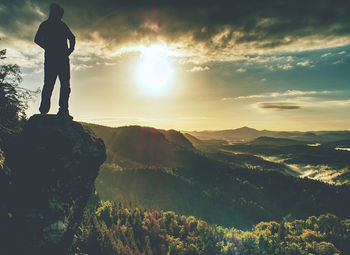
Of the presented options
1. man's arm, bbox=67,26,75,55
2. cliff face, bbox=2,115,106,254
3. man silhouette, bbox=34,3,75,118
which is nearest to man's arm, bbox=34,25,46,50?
man silhouette, bbox=34,3,75,118

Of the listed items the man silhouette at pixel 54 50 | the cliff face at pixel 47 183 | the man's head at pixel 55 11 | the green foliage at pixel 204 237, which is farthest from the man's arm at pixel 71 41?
the green foliage at pixel 204 237

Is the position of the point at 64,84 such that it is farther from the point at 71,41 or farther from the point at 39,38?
the point at 39,38

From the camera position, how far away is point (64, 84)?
38.2 feet

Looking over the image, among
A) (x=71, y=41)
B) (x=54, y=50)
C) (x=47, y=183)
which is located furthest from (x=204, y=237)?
(x=54, y=50)

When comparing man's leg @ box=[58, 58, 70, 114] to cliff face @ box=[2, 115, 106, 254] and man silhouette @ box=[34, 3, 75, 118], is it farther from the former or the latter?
cliff face @ box=[2, 115, 106, 254]

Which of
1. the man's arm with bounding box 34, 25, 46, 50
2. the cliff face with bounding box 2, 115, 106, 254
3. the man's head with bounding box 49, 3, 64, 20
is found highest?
the man's head with bounding box 49, 3, 64, 20

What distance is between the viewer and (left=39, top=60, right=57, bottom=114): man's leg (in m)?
11.0

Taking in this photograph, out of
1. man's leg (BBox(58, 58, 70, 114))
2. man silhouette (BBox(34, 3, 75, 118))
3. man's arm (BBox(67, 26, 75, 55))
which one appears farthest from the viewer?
man's leg (BBox(58, 58, 70, 114))

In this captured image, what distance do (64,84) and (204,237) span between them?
417 feet

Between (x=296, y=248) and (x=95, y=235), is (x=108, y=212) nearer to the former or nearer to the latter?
(x=95, y=235)

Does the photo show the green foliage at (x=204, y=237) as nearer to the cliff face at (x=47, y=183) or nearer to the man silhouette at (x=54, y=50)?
the cliff face at (x=47, y=183)

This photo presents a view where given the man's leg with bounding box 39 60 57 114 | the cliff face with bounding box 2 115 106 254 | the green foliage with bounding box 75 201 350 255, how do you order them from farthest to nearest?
the green foliage with bounding box 75 201 350 255, the man's leg with bounding box 39 60 57 114, the cliff face with bounding box 2 115 106 254

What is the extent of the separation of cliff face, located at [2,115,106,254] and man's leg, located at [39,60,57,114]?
81cm

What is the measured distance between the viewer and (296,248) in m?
102
